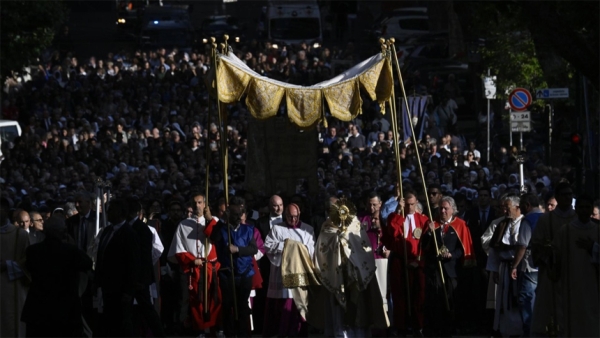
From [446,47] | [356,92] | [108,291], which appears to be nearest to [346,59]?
[446,47]

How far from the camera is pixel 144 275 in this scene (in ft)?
48.2

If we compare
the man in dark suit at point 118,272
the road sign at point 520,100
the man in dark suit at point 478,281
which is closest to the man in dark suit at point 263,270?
the man in dark suit at point 478,281

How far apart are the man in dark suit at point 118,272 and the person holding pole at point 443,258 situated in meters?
3.98

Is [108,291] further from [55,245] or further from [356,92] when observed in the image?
[356,92]

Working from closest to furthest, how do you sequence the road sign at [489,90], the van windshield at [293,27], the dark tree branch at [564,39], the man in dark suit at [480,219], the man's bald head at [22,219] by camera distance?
the man's bald head at [22,219]
the man in dark suit at [480,219]
the dark tree branch at [564,39]
the road sign at [489,90]
the van windshield at [293,27]

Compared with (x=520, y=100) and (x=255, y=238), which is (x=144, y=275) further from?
(x=520, y=100)

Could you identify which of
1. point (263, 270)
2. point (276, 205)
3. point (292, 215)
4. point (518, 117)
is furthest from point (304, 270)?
point (518, 117)

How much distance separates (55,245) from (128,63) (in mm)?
31327

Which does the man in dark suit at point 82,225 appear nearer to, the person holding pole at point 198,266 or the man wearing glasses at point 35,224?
the man wearing glasses at point 35,224

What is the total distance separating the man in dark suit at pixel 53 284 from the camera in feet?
45.3

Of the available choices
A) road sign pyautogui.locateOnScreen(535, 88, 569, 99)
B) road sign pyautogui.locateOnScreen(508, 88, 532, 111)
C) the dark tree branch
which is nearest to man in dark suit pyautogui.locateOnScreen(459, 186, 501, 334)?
the dark tree branch

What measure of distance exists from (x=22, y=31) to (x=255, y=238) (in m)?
20.2

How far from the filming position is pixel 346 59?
42469 millimetres

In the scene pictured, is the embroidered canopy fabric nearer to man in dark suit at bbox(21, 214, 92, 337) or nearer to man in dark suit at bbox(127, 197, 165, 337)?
man in dark suit at bbox(127, 197, 165, 337)
